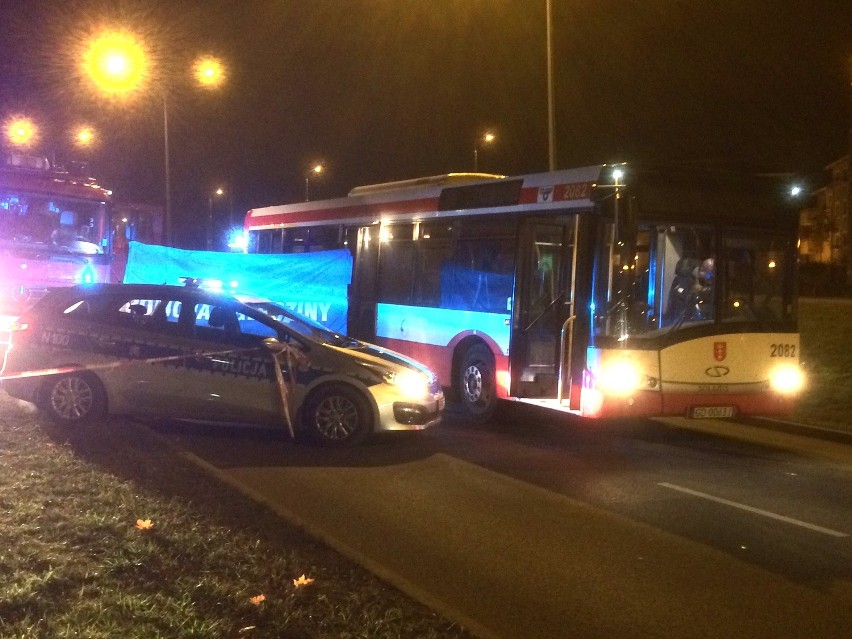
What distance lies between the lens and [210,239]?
48.8 metres

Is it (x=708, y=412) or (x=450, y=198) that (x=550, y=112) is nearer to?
(x=450, y=198)

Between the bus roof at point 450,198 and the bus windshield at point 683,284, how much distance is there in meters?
0.92

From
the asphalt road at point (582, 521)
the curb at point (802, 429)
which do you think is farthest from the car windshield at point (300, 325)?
the curb at point (802, 429)

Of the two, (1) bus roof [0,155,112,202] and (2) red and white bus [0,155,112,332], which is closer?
(2) red and white bus [0,155,112,332]

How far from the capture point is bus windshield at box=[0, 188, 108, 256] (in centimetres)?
1675

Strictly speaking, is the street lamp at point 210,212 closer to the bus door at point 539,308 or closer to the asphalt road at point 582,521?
the bus door at point 539,308

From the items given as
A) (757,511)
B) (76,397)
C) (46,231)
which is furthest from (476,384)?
(46,231)

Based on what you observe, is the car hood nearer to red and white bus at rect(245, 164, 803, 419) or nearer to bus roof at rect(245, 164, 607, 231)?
red and white bus at rect(245, 164, 803, 419)

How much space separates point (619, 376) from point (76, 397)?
5.79m

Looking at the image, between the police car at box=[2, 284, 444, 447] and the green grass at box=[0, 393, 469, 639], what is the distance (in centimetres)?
222

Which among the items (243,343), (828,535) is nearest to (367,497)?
(243,343)

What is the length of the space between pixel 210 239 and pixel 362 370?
1575 inches

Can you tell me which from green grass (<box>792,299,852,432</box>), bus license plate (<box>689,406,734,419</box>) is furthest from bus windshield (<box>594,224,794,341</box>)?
green grass (<box>792,299,852,432</box>)

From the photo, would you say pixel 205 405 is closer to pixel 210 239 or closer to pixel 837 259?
pixel 210 239
